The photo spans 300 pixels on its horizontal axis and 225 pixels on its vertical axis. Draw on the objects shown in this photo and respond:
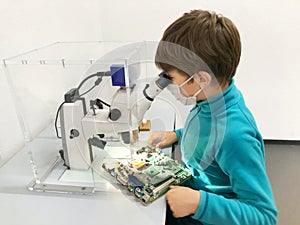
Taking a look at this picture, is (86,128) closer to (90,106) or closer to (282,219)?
(90,106)

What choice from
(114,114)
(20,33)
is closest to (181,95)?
(114,114)

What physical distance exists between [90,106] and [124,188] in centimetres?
27

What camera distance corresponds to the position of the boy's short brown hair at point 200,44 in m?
0.75

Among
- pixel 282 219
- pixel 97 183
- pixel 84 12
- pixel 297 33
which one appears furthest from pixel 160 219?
pixel 297 33

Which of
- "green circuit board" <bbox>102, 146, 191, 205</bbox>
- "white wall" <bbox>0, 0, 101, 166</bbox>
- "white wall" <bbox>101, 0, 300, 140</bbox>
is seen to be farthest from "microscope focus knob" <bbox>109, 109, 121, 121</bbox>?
"white wall" <bbox>101, 0, 300, 140</bbox>

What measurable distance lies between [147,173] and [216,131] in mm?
237

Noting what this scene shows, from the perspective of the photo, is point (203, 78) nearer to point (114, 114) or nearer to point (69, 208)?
point (114, 114)

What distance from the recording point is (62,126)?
2.91 feet

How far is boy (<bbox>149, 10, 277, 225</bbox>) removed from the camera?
719 mm

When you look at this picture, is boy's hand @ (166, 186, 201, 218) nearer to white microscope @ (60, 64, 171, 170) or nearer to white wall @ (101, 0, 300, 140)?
white microscope @ (60, 64, 171, 170)

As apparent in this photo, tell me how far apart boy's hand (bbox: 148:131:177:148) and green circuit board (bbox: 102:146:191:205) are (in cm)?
6

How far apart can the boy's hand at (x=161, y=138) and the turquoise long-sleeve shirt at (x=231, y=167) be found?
0.20m

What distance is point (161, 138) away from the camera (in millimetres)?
1034

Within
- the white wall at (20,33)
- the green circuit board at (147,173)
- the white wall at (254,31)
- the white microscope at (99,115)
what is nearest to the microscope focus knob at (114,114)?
the white microscope at (99,115)
